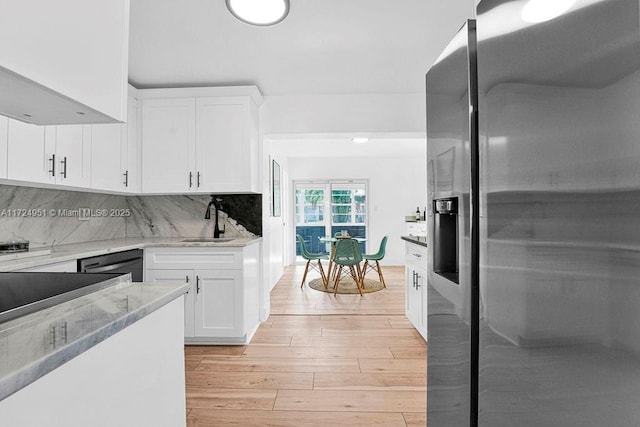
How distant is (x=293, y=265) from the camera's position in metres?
7.71

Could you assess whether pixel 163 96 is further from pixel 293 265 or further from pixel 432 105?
pixel 293 265

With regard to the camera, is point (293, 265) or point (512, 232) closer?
point (512, 232)

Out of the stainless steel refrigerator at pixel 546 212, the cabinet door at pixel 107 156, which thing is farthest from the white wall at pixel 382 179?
the stainless steel refrigerator at pixel 546 212

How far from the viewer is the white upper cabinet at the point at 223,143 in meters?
3.31

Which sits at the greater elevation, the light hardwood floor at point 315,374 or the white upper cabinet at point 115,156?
the white upper cabinet at point 115,156

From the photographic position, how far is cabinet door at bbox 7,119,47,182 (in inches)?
82.5

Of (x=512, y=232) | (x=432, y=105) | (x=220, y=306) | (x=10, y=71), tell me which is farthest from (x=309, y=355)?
(x=10, y=71)

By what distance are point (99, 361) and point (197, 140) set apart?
9.35 ft

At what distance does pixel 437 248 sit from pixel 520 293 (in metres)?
0.54

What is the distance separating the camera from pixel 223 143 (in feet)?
10.9

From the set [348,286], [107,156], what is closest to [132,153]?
[107,156]

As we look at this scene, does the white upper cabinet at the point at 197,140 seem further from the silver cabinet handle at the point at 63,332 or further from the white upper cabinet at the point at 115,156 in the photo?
the silver cabinet handle at the point at 63,332

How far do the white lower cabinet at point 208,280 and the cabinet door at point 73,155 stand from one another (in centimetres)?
77

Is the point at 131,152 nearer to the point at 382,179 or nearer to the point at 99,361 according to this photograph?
the point at 99,361
